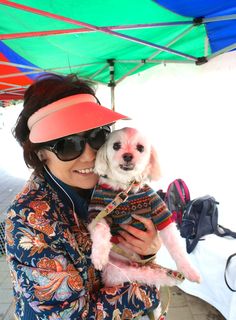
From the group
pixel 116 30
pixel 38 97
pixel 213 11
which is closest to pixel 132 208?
pixel 38 97

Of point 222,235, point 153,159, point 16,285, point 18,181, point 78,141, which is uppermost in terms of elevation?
point 78,141

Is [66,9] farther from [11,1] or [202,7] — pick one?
[202,7]

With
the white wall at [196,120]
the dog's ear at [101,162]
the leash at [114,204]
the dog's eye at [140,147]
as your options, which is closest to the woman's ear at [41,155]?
the dog's ear at [101,162]

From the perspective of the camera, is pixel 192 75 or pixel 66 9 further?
pixel 192 75

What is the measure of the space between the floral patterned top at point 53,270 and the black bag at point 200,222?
1961 mm

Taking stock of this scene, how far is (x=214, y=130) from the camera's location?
355 cm

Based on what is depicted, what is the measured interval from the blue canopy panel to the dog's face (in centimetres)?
127

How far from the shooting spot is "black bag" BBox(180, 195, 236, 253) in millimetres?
2938

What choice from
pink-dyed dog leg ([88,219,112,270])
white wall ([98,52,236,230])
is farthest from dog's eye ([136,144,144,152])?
white wall ([98,52,236,230])

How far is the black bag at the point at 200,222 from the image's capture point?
2938 mm

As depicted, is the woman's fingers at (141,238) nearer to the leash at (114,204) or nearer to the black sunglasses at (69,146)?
the leash at (114,204)

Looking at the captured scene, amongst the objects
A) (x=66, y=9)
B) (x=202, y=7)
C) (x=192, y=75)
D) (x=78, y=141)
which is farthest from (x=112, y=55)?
(x=78, y=141)

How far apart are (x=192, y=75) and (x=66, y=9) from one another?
194 cm

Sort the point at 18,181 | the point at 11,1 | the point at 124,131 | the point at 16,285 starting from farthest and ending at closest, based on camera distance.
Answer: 1. the point at 18,181
2. the point at 11,1
3. the point at 124,131
4. the point at 16,285
